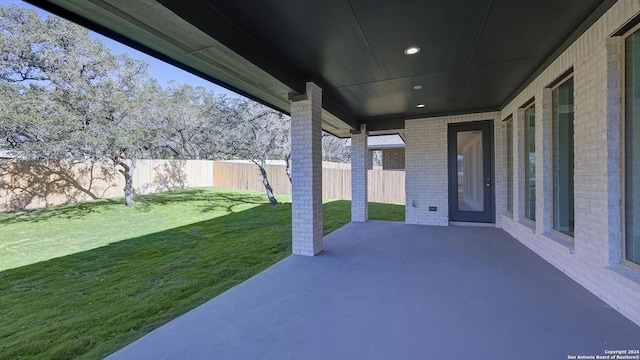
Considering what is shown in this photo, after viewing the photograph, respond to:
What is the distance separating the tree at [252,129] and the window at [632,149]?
27.1 ft

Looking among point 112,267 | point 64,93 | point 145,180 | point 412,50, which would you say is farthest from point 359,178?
point 145,180

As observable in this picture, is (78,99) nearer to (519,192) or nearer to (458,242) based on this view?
(458,242)

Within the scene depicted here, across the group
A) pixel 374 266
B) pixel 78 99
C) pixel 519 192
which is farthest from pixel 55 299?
pixel 78 99

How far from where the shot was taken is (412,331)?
211 centimetres

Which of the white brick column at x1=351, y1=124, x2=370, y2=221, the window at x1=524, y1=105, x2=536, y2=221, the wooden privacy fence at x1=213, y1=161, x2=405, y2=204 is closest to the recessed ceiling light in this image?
the window at x1=524, y1=105, x2=536, y2=221

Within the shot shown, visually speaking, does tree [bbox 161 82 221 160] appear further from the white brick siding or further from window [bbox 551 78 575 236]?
window [bbox 551 78 575 236]

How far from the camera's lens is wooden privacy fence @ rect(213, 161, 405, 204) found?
39.0 ft

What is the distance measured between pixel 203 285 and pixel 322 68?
3.19 metres

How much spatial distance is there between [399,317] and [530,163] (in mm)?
3947

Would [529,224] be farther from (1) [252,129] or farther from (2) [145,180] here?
(2) [145,180]

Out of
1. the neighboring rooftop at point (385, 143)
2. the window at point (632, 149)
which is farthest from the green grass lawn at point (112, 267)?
the neighboring rooftop at point (385, 143)

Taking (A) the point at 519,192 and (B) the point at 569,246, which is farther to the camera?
(A) the point at 519,192

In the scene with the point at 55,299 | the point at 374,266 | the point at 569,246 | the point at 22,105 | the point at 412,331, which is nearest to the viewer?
the point at 412,331

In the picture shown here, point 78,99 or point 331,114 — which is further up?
point 78,99
